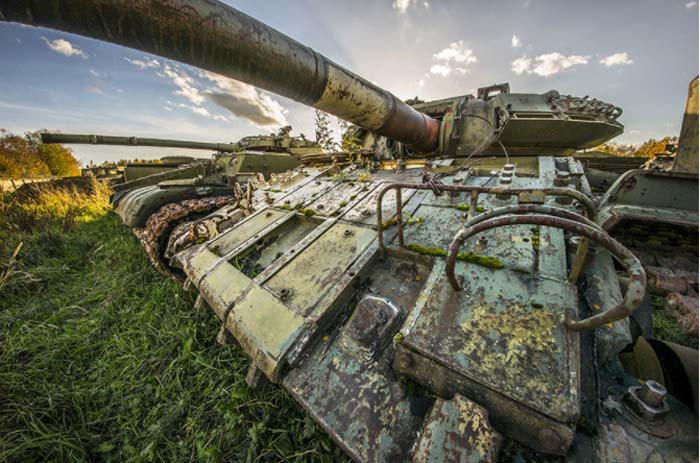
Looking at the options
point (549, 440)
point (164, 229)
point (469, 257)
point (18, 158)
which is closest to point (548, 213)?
point (469, 257)

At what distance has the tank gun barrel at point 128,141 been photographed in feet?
22.9

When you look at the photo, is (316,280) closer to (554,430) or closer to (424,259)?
(424,259)

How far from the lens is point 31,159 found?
77.9 feet

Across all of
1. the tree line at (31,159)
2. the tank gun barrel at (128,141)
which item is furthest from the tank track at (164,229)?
the tree line at (31,159)

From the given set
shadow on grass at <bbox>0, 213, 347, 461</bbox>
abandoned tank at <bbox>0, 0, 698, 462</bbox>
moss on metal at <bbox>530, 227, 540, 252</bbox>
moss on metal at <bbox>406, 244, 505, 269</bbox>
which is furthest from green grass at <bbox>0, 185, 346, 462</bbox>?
moss on metal at <bbox>530, 227, 540, 252</bbox>

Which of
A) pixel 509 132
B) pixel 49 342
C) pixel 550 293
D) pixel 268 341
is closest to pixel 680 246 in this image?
pixel 550 293

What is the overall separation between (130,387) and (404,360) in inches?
104

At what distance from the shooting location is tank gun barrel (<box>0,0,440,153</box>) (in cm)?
119

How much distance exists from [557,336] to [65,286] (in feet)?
21.1

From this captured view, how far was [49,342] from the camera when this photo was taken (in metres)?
2.85

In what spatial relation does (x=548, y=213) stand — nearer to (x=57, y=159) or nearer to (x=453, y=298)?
(x=453, y=298)

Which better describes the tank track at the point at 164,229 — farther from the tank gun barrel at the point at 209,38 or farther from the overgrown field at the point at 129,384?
the tank gun barrel at the point at 209,38

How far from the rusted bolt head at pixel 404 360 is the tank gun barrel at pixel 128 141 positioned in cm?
970

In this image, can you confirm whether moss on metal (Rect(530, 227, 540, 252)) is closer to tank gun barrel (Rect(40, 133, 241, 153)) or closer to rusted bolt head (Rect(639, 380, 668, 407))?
rusted bolt head (Rect(639, 380, 668, 407))
